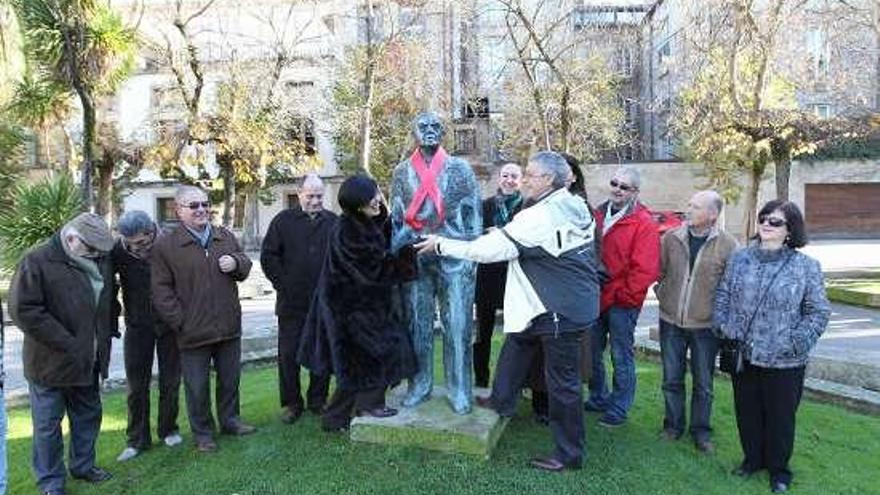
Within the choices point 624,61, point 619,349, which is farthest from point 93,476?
point 624,61

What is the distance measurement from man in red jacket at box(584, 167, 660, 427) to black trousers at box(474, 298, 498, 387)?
32.0 inches

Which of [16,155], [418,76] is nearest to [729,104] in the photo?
[418,76]

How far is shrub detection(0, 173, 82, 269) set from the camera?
1352 centimetres

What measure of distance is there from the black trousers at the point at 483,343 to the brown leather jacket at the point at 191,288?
1.85m

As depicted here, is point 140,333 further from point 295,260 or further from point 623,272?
point 623,272

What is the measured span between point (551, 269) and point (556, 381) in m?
0.64

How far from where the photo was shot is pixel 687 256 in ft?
17.3

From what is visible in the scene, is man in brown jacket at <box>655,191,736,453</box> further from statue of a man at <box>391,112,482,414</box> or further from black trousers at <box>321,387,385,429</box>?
black trousers at <box>321,387,385,429</box>

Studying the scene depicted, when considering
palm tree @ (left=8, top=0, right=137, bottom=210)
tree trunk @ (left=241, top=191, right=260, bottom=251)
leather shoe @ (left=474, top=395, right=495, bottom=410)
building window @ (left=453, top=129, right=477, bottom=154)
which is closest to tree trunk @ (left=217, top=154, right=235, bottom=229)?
palm tree @ (left=8, top=0, right=137, bottom=210)

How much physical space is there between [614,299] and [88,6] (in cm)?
1073

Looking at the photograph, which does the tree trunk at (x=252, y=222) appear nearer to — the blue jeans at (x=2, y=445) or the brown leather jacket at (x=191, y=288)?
the brown leather jacket at (x=191, y=288)

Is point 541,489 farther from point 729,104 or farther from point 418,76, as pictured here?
point 418,76

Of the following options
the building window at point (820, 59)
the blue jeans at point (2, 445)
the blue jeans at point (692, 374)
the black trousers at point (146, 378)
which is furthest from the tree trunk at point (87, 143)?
the building window at point (820, 59)

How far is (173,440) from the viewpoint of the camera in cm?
556
